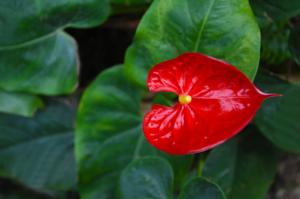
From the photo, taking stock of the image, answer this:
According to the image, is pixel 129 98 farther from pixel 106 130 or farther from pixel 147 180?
pixel 147 180

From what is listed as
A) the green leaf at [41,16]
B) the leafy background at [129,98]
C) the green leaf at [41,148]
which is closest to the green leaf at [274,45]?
the leafy background at [129,98]

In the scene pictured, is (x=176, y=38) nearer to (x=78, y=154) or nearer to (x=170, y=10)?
(x=170, y=10)

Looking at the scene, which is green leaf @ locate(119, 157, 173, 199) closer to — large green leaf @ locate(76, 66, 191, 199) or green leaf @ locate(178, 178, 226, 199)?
green leaf @ locate(178, 178, 226, 199)

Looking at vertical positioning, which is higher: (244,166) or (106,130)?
(106,130)

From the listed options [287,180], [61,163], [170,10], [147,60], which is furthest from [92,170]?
[287,180]

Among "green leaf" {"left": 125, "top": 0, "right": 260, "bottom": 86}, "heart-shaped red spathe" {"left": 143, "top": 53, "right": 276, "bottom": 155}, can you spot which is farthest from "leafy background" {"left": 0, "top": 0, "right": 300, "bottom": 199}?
"heart-shaped red spathe" {"left": 143, "top": 53, "right": 276, "bottom": 155}

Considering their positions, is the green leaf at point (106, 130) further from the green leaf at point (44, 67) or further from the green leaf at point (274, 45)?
the green leaf at point (274, 45)

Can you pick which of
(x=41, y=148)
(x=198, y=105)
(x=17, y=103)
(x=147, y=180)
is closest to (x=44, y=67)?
(x=17, y=103)
